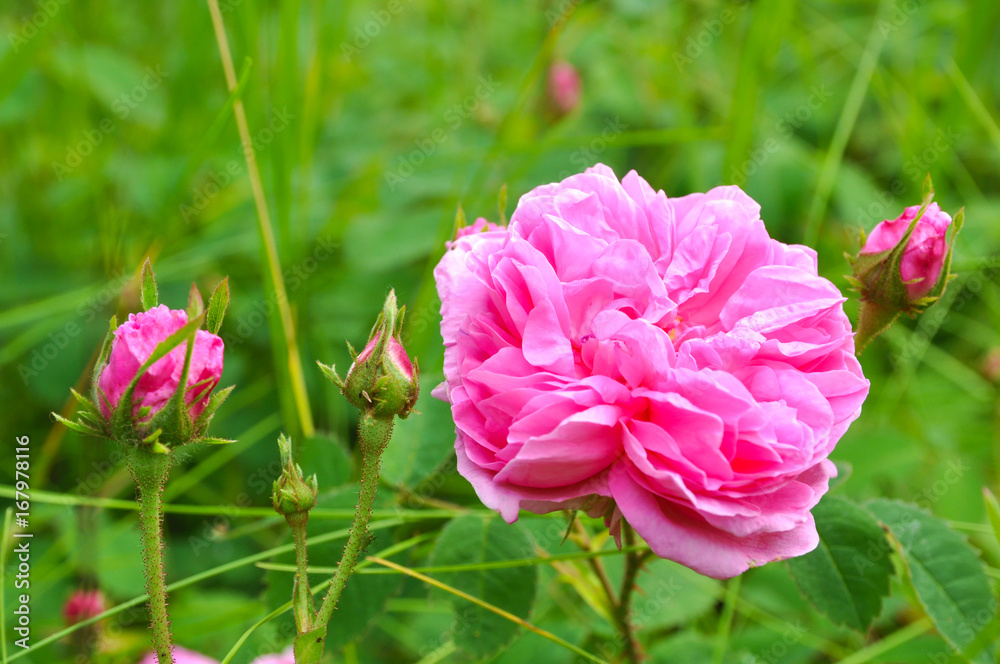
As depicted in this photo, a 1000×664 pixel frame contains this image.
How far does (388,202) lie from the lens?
6.16ft

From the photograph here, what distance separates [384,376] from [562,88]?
174 cm

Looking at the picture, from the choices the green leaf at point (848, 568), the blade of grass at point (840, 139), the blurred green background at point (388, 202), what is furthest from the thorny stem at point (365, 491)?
the blade of grass at point (840, 139)

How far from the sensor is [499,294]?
0.65 meters

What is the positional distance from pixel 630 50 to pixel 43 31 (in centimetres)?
151

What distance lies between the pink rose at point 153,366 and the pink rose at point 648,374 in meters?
0.19

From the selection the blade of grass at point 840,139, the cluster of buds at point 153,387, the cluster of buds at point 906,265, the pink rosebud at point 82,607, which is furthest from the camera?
the blade of grass at point 840,139

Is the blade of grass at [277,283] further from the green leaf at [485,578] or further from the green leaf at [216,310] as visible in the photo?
the green leaf at [216,310]

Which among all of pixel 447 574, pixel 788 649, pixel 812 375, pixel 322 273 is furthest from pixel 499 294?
pixel 322 273

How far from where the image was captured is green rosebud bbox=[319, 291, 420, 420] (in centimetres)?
61

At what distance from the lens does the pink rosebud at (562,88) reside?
7.10 feet

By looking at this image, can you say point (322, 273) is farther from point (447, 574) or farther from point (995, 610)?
point (995, 610)

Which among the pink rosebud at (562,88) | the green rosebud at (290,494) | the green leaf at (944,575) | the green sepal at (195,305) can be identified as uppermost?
the green sepal at (195,305)

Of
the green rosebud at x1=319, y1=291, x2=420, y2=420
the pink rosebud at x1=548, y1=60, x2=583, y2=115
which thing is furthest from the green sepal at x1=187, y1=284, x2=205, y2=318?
the pink rosebud at x1=548, y1=60, x2=583, y2=115

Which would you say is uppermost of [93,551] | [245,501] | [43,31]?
[43,31]
